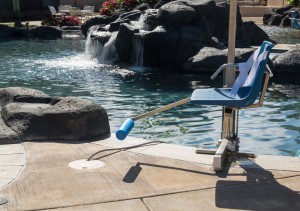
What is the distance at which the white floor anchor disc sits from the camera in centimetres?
558

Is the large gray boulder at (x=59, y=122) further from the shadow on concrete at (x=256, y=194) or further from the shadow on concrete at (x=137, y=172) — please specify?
the shadow on concrete at (x=256, y=194)

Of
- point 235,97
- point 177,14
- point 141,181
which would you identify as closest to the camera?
point 141,181

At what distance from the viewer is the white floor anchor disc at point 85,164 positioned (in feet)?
18.3

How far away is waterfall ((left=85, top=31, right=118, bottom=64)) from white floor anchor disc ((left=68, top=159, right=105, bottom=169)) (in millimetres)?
12880

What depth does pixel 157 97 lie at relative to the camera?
12.6 meters

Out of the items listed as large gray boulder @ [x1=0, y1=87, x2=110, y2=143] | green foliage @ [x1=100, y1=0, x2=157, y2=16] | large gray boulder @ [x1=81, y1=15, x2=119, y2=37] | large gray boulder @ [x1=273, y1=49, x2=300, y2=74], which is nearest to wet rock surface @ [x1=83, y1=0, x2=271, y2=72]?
large gray boulder @ [x1=273, y1=49, x2=300, y2=74]

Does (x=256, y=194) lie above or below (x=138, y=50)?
above

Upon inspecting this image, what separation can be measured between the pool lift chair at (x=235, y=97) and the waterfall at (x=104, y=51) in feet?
41.5

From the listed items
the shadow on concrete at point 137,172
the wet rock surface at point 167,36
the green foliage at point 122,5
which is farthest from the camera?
the green foliage at point 122,5

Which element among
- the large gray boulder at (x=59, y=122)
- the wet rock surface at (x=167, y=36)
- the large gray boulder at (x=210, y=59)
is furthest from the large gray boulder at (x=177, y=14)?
the large gray boulder at (x=59, y=122)

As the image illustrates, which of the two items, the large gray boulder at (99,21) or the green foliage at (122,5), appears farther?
the green foliage at (122,5)

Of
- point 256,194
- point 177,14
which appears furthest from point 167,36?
point 256,194

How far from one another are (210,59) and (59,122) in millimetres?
9902

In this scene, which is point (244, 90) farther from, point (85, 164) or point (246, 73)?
point (85, 164)
